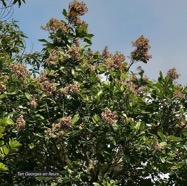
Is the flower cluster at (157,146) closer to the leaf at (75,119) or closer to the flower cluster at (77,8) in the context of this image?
the leaf at (75,119)

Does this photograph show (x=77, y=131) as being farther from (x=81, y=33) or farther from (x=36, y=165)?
(x=81, y=33)

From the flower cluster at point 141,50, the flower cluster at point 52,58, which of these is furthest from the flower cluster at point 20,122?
the flower cluster at point 141,50

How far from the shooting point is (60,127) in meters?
5.95

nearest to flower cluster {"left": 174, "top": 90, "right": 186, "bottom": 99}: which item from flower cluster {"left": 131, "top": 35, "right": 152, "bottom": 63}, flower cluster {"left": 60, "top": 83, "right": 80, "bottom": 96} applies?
flower cluster {"left": 131, "top": 35, "right": 152, "bottom": 63}

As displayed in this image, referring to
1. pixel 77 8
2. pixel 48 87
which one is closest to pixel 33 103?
pixel 48 87

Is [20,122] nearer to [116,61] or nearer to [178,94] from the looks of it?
[116,61]

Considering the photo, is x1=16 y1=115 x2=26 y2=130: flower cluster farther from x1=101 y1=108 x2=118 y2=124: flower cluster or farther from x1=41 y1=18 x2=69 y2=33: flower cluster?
x1=41 y1=18 x2=69 y2=33: flower cluster

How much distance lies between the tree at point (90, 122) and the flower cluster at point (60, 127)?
16 mm

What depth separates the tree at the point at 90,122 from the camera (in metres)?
6.04

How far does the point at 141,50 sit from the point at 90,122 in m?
2.15

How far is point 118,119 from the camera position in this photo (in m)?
6.38

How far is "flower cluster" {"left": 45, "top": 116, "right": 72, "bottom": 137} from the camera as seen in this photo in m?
5.88

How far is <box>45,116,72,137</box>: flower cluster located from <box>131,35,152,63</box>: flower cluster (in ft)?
8.32

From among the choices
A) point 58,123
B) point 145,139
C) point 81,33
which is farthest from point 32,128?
point 81,33
